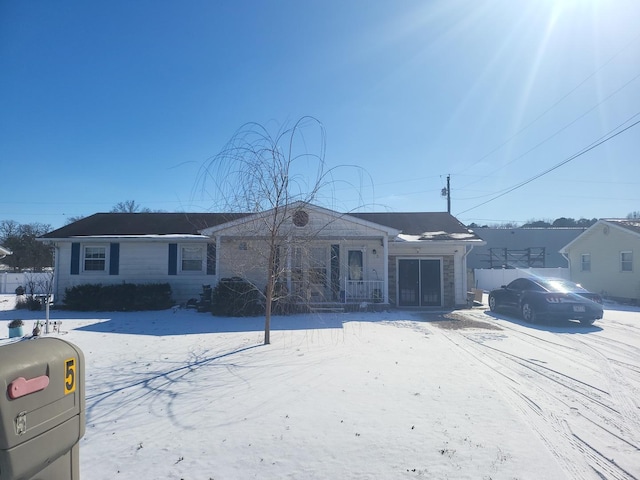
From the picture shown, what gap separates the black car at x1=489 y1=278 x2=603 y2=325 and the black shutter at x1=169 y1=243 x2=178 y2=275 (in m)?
12.4

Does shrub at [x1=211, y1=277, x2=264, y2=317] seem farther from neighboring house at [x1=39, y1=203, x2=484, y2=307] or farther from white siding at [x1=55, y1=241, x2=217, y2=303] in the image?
white siding at [x1=55, y1=241, x2=217, y2=303]

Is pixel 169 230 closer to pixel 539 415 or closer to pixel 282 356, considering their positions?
pixel 282 356

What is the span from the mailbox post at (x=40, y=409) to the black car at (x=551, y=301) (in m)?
12.1

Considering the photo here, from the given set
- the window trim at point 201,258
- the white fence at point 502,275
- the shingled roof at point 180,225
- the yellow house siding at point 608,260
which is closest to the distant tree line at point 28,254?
the shingled roof at point 180,225

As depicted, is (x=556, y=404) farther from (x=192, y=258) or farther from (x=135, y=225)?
(x=135, y=225)

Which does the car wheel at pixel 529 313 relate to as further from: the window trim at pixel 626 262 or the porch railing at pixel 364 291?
the window trim at pixel 626 262

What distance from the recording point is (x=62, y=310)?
1419cm

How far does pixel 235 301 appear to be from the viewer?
39.9 feet

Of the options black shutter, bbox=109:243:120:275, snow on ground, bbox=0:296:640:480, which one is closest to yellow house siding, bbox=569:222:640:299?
snow on ground, bbox=0:296:640:480

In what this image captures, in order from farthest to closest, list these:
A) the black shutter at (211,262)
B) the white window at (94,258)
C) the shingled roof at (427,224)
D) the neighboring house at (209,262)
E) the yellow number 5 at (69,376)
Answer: the shingled roof at (427,224) → the white window at (94,258) → the black shutter at (211,262) → the neighboring house at (209,262) → the yellow number 5 at (69,376)

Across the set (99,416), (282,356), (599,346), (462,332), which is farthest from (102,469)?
(599,346)

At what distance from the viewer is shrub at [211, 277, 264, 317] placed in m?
12.2

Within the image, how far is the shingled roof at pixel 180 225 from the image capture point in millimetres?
16391

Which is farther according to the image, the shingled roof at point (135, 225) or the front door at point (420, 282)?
the shingled roof at point (135, 225)
